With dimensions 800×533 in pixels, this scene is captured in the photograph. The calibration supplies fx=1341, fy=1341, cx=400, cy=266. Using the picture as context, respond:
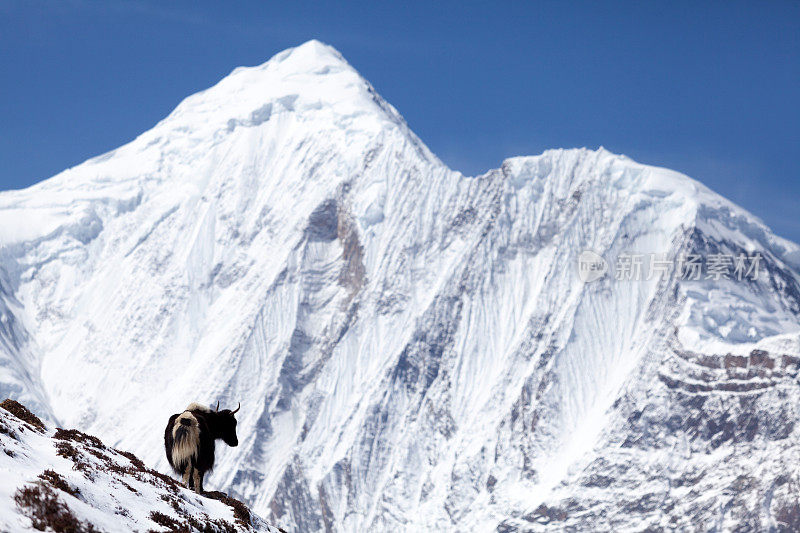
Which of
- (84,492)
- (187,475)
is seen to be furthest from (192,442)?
(84,492)

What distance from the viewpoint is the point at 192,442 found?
4066 centimetres

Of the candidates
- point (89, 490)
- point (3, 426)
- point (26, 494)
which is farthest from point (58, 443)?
point (26, 494)

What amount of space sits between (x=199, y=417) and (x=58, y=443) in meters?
5.27

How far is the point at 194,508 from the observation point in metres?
37.8

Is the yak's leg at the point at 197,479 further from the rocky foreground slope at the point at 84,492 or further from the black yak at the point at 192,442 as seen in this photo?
the rocky foreground slope at the point at 84,492

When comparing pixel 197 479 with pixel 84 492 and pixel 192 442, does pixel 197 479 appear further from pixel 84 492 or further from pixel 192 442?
pixel 84 492

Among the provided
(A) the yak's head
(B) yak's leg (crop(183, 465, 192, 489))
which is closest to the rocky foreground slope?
(B) yak's leg (crop(183, 465, 192, 489))

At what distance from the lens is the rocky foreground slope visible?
29219mm

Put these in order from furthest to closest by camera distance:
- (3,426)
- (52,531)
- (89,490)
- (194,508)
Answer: (194,508)
(3,426)
(89,490)
(52,531)

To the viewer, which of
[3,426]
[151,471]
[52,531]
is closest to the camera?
[52,531]

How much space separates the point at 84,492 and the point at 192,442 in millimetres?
8477

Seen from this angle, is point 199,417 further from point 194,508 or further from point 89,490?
point 89,490

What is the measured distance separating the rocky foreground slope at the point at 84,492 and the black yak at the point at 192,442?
91 cm

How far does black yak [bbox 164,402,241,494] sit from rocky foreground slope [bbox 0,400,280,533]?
911 mm
